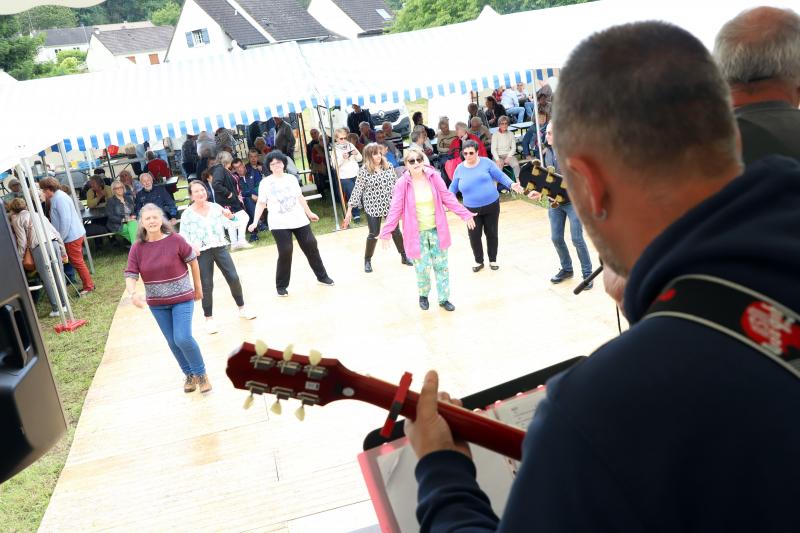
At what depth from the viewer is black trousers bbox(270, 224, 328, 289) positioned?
10.4m

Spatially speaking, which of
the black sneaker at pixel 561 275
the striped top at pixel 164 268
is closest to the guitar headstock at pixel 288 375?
the striped top at pixel 164 268

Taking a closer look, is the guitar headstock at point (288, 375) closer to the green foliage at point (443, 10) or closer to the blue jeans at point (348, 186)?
the blue jeans at point (348, 186)

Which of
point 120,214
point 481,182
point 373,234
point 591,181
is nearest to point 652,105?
point 591,181

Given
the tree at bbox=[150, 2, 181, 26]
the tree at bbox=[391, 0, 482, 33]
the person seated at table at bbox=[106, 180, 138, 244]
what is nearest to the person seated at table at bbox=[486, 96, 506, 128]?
the person seated at table at bbox=[106, 180, 138, 244]

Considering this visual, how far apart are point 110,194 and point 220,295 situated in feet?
18.4

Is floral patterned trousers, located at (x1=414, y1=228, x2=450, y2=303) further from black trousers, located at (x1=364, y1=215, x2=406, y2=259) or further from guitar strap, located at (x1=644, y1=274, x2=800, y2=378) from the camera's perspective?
guitar strap, located at (x1=644, y1=274, x2=800, y2=378)

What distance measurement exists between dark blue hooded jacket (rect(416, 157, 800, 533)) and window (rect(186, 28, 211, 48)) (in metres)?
55.0

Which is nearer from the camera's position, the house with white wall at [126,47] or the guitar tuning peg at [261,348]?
the guitar tuning peg at [261,348]

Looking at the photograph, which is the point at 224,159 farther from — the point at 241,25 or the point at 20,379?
the point at 241,25

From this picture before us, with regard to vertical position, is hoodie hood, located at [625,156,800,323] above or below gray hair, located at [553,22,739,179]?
below

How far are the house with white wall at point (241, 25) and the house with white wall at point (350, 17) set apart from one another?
10.9 meters

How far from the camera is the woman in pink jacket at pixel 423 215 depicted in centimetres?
885

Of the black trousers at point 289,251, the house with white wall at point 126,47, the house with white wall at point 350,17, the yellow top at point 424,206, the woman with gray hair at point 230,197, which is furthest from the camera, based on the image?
the house with white wall at point 126,47

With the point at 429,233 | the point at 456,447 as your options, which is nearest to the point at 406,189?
the point at 429,233
